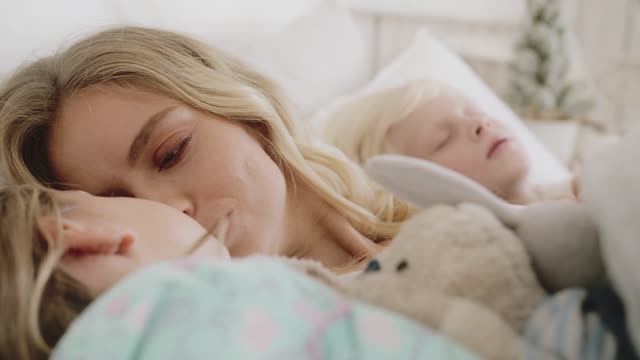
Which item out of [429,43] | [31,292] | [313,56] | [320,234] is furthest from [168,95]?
[429,43]

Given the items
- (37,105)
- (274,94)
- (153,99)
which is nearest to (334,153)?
(274,94)

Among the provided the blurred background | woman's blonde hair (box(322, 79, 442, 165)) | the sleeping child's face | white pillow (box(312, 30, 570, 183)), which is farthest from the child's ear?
white pillow (box(312, 30, 570, 183))

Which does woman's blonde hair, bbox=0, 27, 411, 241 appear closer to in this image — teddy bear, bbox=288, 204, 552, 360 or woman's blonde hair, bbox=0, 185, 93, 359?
woman's blonde hair, bbox=0, 185, 93, 359

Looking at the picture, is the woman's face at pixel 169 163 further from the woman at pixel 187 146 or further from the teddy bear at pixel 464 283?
the teddy bear at pixel 464 283

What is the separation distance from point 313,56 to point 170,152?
0.93 m

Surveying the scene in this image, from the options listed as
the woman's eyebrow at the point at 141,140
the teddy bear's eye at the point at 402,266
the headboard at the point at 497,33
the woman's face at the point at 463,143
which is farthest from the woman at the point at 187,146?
the headboard at the point at 497,33

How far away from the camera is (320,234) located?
1000 millimetres

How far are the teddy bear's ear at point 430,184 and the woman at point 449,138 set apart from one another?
1.91 feet

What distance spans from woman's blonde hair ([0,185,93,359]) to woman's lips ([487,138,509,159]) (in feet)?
2.54

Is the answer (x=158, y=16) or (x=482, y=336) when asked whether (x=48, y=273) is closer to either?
(x=482, y=336)

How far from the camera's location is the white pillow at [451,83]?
152 cm

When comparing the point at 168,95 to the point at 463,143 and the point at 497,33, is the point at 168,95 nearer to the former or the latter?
the point at 463,143

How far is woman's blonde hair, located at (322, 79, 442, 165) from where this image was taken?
1.17m

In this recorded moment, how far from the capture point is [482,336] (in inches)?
15.0
